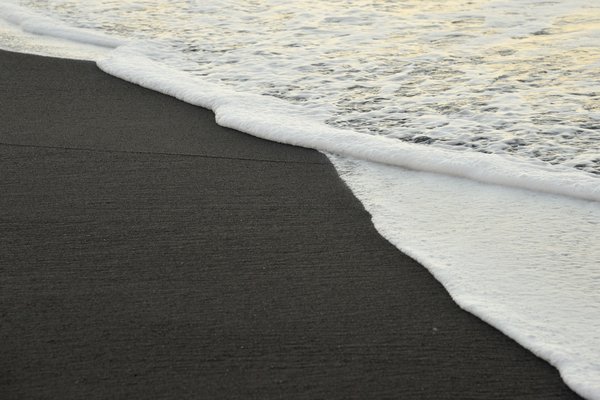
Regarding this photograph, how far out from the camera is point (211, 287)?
2.50m

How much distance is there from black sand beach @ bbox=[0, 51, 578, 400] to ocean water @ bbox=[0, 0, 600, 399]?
132mm

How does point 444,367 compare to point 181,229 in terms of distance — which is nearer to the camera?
point 444,367

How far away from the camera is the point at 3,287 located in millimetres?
2461

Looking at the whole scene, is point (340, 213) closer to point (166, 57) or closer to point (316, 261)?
point (316, 261)

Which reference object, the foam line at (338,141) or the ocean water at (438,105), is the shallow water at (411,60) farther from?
the foam line at (338,141)

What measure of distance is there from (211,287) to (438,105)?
1.96m

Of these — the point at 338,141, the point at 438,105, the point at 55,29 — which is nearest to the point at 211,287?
the point at 338,141

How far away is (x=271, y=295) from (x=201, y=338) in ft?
0.93

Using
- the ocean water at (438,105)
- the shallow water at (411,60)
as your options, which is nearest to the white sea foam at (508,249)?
the ocean water at (438,105)

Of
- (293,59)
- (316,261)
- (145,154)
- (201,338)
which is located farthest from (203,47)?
(201,338)

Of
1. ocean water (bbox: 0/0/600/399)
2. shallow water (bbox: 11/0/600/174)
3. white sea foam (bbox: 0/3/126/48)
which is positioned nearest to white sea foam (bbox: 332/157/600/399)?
ocean water (bbox: 0/0/600/399)

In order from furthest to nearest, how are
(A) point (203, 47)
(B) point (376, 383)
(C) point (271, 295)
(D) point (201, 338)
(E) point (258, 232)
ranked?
1. (A) point (203, 47)
2. (E) point (258, 232)
3. (C) point (271, 295)
4. (D) point (201, 338)
5. (B) point (376, 383)

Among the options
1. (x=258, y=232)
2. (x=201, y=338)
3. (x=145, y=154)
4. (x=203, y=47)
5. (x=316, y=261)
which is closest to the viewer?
(x=201, y=338)

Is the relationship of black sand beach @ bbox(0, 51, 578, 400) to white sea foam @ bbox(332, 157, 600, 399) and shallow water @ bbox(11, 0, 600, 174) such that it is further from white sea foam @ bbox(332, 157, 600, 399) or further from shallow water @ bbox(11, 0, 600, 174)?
shallow water @ bbox(11, 0, 600, 174)
